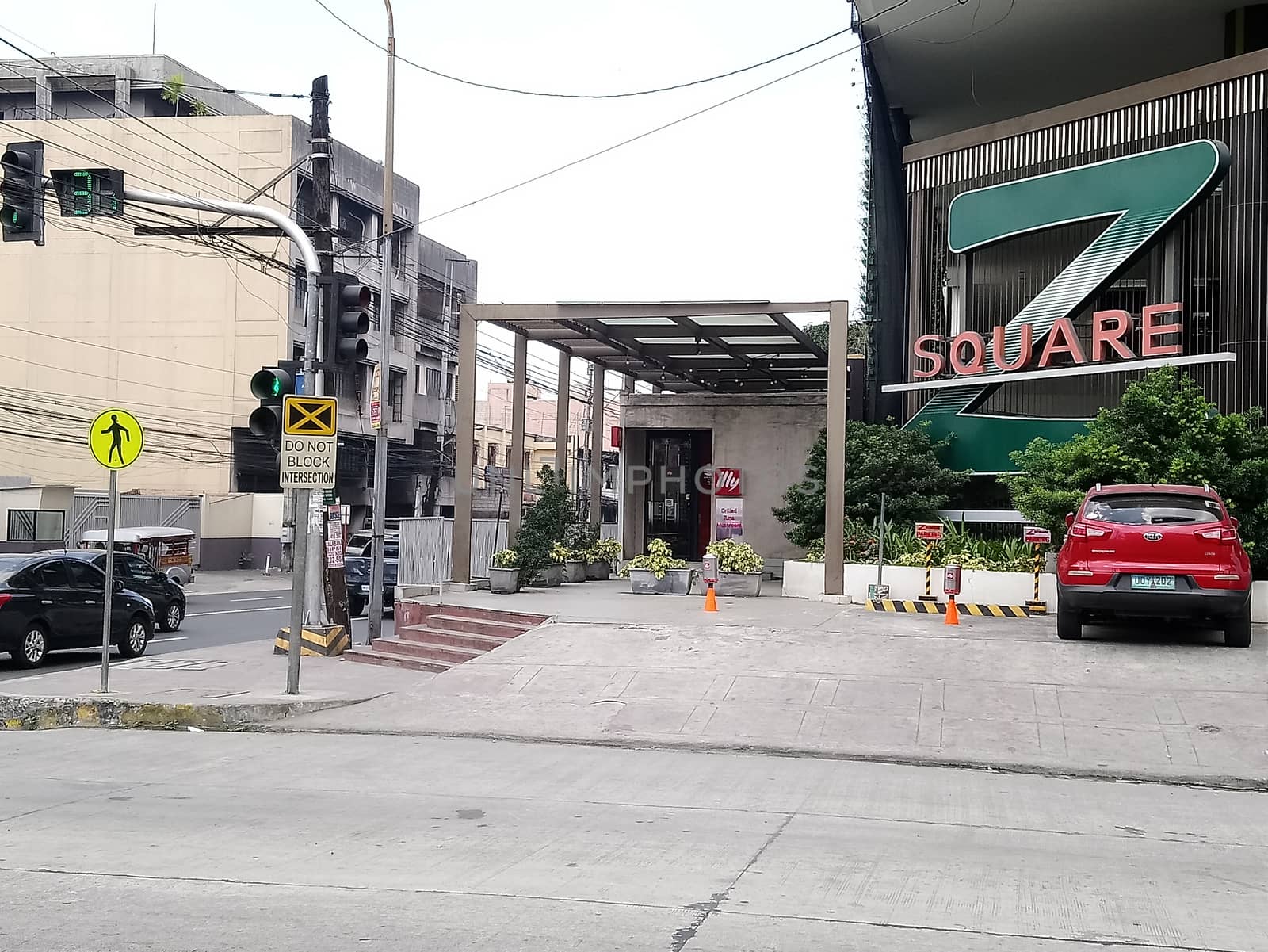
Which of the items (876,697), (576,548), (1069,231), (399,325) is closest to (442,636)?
(876,697)

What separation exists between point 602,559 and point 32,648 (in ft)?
36.2

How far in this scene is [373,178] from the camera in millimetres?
53469

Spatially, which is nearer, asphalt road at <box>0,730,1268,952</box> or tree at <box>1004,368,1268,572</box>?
asphalt road at <box>0,730,1268,952</box>

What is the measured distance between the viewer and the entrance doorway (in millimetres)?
28719

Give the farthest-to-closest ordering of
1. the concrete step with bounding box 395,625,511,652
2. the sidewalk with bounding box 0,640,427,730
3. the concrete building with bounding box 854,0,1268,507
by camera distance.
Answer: the concrete building with bounding box 854,0,1268,507 < the concrete step with bounding box 395,625,511,652 < the sidewalk with bounding box 0,640,427,730

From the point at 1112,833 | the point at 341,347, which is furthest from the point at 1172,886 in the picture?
the point at 341,347

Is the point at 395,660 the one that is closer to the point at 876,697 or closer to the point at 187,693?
the point at 187,693

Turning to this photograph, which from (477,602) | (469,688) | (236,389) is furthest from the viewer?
(236,389)

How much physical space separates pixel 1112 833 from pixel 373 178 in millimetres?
50187

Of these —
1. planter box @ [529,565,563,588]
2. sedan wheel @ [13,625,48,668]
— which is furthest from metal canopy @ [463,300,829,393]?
sedan wheel @ [13,625,48,668]

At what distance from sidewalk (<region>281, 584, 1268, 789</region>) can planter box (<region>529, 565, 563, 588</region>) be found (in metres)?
6.01

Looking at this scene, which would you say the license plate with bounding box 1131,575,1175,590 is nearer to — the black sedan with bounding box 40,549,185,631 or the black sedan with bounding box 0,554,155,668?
the black sedan with bounding box 0,554,155,668

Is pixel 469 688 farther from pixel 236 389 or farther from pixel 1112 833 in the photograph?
pixel 236 389

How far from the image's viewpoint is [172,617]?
25.3 m
